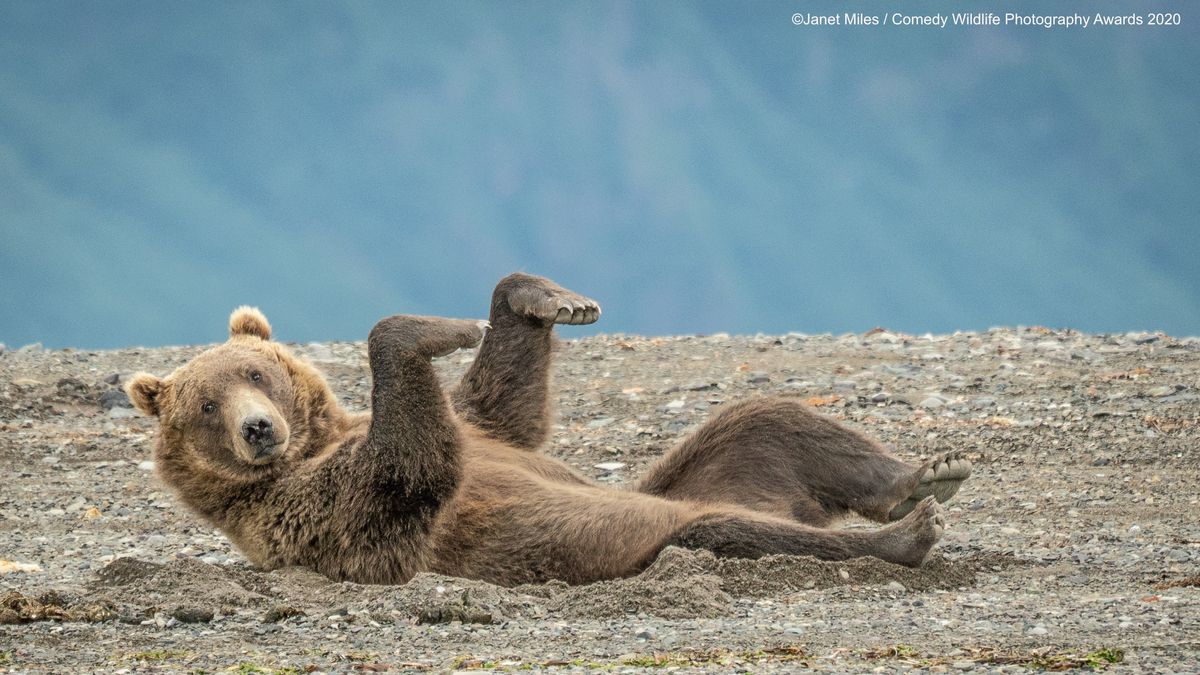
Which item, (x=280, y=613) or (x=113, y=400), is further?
(x=113, y=400)

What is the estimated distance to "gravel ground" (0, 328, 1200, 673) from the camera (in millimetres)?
5027

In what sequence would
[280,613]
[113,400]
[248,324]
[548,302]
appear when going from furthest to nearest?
[113,400] → [248,324] → [548,302] → [280,613]

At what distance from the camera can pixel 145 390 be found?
Answer: 739cm

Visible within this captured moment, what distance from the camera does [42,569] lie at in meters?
8.36

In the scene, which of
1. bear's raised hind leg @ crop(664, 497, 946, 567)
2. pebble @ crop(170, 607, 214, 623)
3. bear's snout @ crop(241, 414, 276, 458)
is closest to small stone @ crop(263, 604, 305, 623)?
pebble @ crop(170, 607, 214, 623)

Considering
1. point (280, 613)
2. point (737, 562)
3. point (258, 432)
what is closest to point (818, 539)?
point (737, 562)

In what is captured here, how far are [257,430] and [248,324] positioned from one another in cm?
119

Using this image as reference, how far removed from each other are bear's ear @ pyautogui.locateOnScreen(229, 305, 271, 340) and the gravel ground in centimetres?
142

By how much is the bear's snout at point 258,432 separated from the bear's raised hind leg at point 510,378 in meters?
1.31

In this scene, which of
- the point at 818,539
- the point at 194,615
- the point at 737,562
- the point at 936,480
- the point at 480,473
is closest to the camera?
the point at 194,615

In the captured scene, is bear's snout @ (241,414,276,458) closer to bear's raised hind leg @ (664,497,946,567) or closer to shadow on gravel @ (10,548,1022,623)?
shadow on gravel @ (10,548,1022,623)

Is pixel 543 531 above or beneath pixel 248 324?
beneath

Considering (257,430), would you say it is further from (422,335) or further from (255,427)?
(422,335)

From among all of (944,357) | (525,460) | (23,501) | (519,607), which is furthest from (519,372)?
(944,357)
